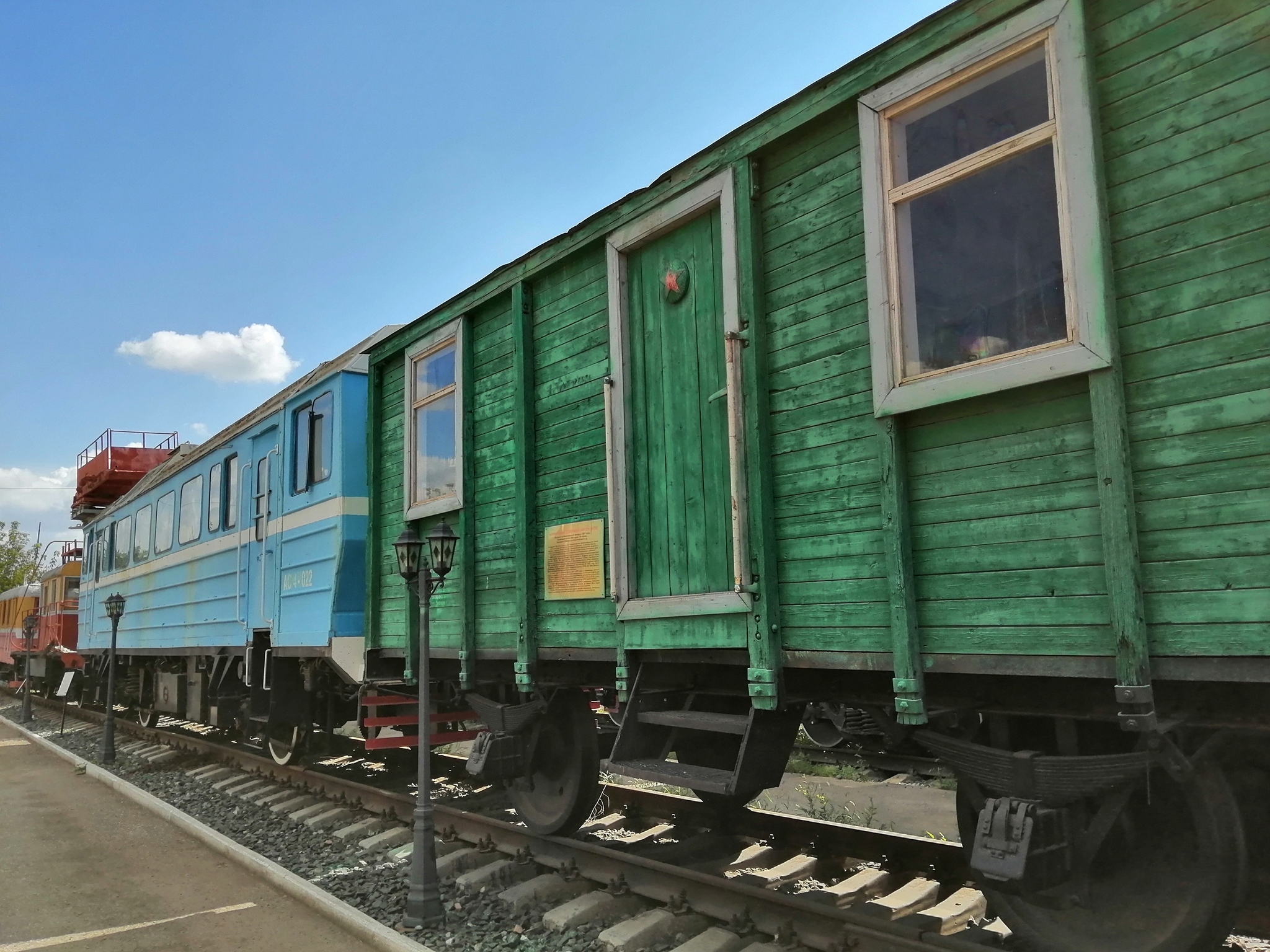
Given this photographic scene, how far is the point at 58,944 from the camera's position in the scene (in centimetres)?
471

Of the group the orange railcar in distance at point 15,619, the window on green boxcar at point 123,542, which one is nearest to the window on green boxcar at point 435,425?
the window on green boxcar at point 123,542

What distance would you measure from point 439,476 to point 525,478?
112cm

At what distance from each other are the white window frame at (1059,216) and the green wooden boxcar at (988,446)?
1 centimetres

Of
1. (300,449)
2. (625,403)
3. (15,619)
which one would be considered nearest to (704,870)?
(625,403)

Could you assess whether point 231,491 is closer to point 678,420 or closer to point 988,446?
point 678,420

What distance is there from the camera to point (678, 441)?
4.60 metres

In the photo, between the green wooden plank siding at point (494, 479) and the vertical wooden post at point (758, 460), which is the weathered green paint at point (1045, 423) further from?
the green wooden plank siding at point (494, 479)

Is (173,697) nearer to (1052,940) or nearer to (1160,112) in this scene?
(1052,940)

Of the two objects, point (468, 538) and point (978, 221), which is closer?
point (978, 221)

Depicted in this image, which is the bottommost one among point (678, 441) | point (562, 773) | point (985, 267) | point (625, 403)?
point (562, 773)

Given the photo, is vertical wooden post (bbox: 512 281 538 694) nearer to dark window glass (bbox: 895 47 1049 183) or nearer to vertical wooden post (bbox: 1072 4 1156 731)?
dark window glass (bbox: 895 47 1049 183)

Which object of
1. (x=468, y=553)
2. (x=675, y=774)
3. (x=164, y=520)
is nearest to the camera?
(x=675, y=774)

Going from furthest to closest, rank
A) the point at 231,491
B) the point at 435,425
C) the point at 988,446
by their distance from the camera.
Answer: the point at 231,491 < the point at 435,425 < the point at 988,446

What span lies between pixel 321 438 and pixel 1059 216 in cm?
615
